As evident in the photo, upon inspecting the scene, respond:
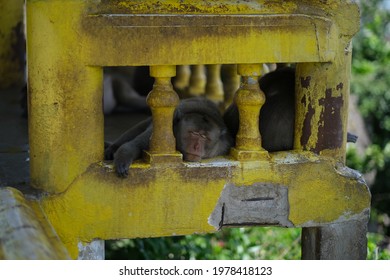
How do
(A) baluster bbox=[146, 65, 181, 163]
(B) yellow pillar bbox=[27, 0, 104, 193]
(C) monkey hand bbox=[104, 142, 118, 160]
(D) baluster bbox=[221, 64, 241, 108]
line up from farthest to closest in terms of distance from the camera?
(D) baluster bbox=[221, 64, 241, 108], (C) monkey hand bbox=[104, 142, 118, 160], (A) baluster bbox=[146, 65, 181, 163], (B) yellow pillar bbox=[27, 0, 104, 193]

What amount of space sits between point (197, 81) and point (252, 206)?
2.90m

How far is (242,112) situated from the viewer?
11.6ft

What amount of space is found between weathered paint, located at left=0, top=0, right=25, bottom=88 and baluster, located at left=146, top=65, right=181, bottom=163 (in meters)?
3.32

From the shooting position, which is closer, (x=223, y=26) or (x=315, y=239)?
(x=223, y=26)

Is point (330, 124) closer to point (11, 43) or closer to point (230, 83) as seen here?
point (230, 83)

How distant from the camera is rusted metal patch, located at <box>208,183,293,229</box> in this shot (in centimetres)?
356

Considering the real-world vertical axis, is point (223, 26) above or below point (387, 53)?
above

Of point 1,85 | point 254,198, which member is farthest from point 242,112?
point 1,85

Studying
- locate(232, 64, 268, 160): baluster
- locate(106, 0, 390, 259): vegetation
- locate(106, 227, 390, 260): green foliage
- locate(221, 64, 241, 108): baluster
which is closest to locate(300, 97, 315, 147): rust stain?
locate(232, 64, 268, 160): baluster

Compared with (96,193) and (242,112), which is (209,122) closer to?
(242,112)

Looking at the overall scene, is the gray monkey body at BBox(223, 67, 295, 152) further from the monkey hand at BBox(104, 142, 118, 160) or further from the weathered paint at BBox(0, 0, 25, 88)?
the weathered paint at BBox(0, 0, 25, 88)

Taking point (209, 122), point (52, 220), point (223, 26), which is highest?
point (223, 26)
